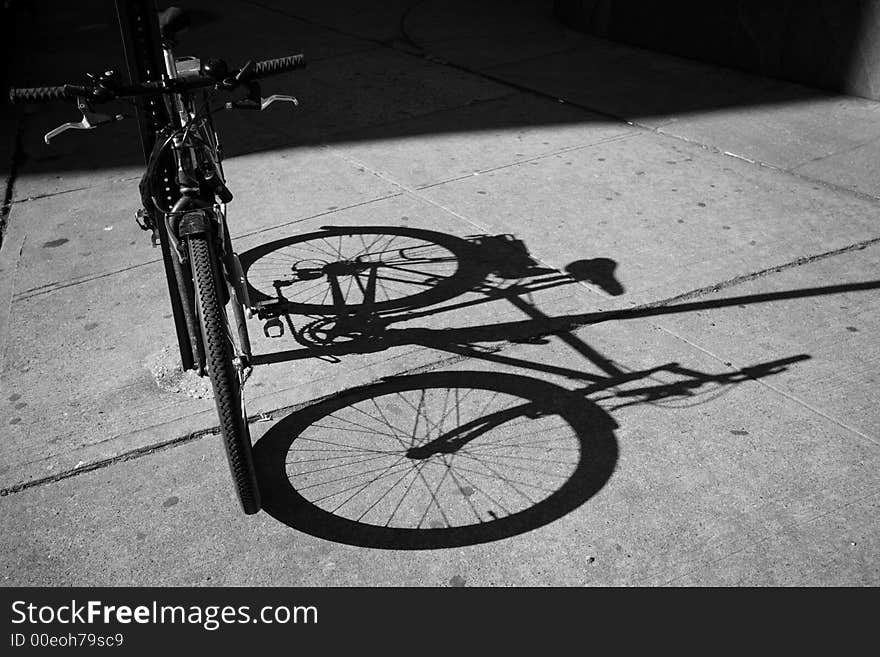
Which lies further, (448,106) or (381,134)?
(448,106)

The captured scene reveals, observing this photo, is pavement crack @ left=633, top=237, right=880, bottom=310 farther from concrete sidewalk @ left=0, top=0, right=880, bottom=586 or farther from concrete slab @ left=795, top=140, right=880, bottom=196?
concrete slab @ left=795, top=140, right=880, bottom=196

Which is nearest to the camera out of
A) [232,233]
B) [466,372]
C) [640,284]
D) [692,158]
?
[466,372]

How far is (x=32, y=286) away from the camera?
5.48m

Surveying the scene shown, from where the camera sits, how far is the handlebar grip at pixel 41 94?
11.4 ft

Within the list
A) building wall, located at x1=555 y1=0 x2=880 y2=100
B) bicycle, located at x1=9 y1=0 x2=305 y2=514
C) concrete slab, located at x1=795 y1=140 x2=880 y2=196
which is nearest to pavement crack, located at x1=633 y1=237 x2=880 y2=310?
concrete slab, located at x1=795 y1=140 x2=880 y2=196

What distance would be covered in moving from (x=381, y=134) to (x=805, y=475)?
485 centimetres

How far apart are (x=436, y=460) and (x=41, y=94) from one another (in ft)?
6.48

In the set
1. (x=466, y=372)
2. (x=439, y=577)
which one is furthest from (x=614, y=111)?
(x=439, y=577)

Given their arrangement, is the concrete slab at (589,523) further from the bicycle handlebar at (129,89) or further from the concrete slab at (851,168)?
the concrete slab at (851,168)

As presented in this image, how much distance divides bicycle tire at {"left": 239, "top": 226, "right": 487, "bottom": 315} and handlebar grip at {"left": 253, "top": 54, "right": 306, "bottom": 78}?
139cm

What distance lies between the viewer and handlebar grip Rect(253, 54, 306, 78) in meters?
3.65

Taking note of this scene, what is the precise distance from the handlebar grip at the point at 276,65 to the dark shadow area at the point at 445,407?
34.9 inches

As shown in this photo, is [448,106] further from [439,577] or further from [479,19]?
[439,577]
